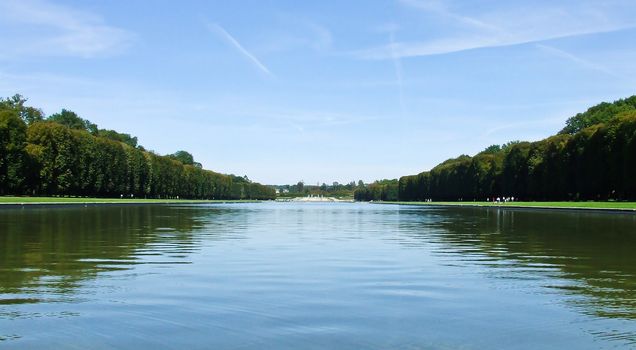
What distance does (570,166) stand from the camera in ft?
321

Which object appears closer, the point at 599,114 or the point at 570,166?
the point at 570,166

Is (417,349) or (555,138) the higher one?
(555,138)

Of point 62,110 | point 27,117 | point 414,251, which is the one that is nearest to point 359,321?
point 414,251

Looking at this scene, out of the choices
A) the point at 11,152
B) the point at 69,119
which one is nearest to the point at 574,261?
the point at 11,152

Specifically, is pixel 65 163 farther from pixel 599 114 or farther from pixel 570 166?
pixel 599 114

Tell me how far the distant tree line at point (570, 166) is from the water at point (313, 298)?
224 feet

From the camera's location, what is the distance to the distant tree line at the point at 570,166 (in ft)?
269

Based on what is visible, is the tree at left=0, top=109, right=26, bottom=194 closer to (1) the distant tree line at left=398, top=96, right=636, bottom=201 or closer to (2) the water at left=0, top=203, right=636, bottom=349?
(2) the water at left=0, top=203, right=636, bottom=349

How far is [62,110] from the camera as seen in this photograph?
171 meters

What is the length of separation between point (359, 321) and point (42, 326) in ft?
13.8

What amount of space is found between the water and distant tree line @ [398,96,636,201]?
6831 cm

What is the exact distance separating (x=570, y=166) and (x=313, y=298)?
95005mm

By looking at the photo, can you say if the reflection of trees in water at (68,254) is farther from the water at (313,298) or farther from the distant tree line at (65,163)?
the distant tree line at (65,163)

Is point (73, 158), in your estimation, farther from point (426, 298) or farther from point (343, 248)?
point (426, 298)
